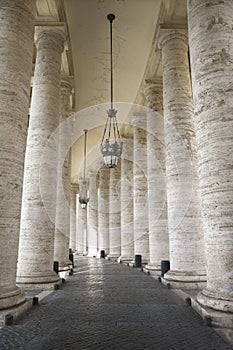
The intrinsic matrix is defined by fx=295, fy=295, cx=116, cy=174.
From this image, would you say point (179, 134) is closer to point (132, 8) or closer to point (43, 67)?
point (43, 67)

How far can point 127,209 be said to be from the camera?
2306 cm

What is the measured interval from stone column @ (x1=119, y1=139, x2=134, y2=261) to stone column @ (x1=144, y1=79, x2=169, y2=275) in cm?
824

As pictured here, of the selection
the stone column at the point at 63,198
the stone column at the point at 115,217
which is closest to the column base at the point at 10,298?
the stone column at the point at 63,198

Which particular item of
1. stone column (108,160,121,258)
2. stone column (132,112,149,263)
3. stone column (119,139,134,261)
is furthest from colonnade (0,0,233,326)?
stone column (108,160,121,258)

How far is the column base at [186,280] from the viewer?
9.16 meters

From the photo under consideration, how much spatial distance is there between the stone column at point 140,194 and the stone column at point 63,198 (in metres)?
5.02

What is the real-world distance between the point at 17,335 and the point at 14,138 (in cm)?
401

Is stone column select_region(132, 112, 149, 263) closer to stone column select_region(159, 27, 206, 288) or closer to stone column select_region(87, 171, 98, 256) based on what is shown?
stone column select_region(159, 27, 206, 288)

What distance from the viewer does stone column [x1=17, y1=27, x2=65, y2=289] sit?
30.6ft

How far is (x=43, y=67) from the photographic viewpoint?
37.5ft

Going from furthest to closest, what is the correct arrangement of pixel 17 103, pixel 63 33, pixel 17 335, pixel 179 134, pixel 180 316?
pixel 63 33 → pixel 179 134 → pixel 17 103 → pixel 180 316 → pixel 17 335

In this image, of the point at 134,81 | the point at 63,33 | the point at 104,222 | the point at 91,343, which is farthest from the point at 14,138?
the point at 104,222

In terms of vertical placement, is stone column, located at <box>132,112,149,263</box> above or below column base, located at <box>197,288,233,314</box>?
above

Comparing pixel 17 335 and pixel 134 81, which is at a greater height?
pixel 134 81
